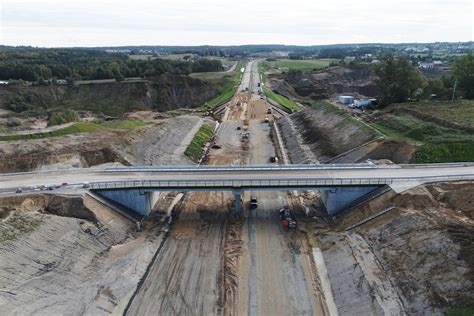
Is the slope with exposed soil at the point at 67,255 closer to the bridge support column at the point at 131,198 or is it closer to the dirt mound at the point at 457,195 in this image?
the bridge support column at the point at 131,198

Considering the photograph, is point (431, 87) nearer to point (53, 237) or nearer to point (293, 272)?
point (293, 272)

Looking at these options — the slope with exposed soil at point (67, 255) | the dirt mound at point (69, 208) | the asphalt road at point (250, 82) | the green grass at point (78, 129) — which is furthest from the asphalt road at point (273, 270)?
the asphalt road at point (250, 82)

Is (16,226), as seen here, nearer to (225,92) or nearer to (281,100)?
(281,100)

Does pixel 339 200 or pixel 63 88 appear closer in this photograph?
pixel 339 200

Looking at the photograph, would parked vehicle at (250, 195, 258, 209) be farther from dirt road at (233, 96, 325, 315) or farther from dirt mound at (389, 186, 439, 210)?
dirt mound at (389, 186, 439, 210)

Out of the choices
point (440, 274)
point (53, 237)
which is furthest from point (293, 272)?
point (53, 237)

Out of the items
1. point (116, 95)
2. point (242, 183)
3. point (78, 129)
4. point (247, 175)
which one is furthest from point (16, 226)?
point (116, 95)
